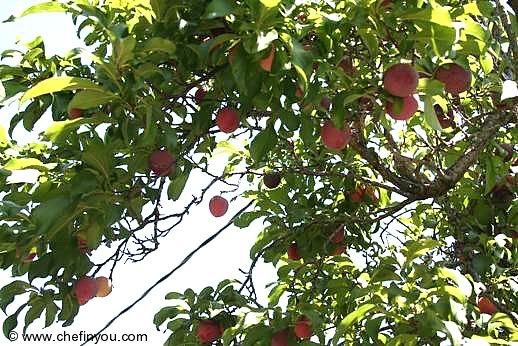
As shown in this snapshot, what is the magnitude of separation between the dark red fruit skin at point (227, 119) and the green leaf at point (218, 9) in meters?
0.46

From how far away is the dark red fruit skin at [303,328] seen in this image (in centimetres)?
204

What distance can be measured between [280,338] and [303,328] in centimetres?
8

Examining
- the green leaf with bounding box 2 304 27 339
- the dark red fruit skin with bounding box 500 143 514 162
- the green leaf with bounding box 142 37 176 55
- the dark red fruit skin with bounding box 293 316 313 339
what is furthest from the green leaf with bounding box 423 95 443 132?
the green leaf with bounding box 2 304 27 339

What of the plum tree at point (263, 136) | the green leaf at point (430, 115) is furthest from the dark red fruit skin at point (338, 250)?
the green leaf at point (430, 115)

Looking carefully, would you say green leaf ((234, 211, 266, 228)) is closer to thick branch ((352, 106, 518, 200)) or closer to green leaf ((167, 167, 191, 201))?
thick branch ((352, 106, 518, 200))

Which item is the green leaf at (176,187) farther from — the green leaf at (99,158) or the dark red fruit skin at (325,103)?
the dark red fruit skin at (325,103)

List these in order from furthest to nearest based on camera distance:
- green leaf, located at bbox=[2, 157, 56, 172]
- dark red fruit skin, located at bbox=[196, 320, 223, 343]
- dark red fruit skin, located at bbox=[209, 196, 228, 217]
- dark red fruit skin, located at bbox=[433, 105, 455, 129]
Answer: dark red fruit skin, located at bbox=[209, 196, 228, 217], dark red fruit skin, located at bbox=[433, 105, 455, 129], dark red fruit skin, located at bbox=[196, 320, 223, 343], green leaf, located at bbox=[2, 157, 56, 172]

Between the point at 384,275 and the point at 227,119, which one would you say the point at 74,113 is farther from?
the point at 384,275

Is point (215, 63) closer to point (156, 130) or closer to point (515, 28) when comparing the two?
point (156, 130)

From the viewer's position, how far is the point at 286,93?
5.52ft

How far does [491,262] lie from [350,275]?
0.50 metres

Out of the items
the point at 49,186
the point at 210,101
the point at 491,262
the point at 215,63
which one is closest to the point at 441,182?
the point at 491,262

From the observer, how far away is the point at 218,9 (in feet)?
4.66

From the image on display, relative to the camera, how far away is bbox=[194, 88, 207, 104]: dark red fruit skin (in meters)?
2.06
